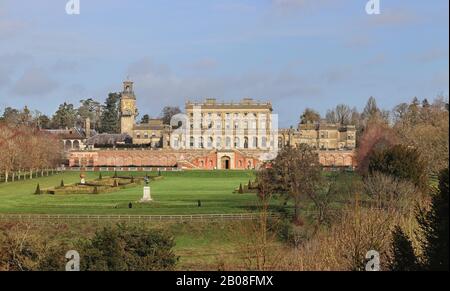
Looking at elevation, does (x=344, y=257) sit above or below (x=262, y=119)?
below

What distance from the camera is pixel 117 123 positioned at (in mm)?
122125

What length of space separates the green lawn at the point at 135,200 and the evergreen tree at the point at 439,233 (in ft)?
66.4

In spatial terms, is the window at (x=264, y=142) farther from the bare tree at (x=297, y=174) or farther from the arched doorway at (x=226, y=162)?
the bare tree at (x=297, y=174)

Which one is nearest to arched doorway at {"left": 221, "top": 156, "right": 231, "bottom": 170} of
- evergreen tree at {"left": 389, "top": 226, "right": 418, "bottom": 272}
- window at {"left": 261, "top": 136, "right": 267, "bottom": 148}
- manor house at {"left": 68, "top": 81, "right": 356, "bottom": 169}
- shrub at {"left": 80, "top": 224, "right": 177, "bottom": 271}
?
manor house at {"left": 68, "top": 81, "right": 356, "bottom": 169}

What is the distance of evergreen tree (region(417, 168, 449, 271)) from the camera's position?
1224 cm

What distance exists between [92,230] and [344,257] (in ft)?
47.2

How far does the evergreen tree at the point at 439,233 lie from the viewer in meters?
12.2

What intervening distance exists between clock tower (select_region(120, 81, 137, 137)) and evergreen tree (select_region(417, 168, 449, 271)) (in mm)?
89408

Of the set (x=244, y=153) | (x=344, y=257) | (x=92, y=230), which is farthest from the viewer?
(x=244, y=153)

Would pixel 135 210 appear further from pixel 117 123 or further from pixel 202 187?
pixel 117 123

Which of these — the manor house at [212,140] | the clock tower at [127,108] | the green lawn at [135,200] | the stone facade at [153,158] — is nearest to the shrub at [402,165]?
the green lawn at [135,200]

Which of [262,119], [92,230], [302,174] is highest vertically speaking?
[262,119]

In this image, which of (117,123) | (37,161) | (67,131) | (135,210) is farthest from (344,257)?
(117,123)

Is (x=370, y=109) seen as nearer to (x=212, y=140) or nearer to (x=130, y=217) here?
(x=212, y=140)
